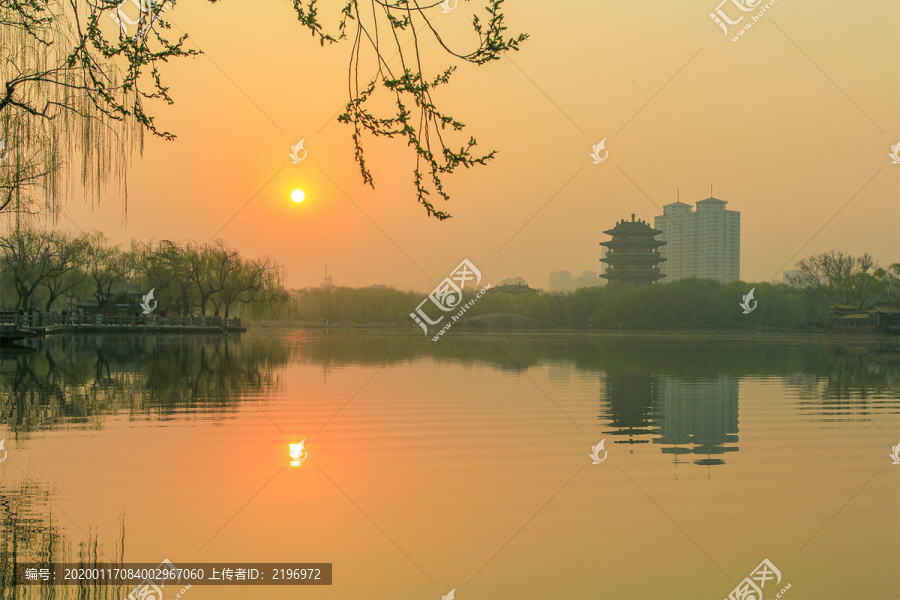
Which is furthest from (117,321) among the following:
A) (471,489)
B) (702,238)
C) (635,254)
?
(702,238)

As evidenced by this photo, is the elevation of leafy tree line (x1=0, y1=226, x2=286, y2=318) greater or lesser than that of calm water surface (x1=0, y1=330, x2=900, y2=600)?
greater

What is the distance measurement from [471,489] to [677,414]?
19.2 ft

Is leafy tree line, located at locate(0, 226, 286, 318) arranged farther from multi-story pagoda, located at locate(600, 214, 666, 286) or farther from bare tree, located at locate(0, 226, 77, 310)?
multi-story pagoda, located at locate(600, 214, 666, 286)

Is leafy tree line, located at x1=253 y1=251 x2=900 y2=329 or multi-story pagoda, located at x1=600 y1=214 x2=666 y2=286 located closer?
leafy tree line, located at x1=253 y1=251 x2=900 y2=329

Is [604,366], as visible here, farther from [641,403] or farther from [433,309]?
[433,309]

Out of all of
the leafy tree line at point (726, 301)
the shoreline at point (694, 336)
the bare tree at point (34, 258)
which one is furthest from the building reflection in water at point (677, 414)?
the leafy tree line at point (726, 301)

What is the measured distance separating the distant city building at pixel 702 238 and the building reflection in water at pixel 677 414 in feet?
420

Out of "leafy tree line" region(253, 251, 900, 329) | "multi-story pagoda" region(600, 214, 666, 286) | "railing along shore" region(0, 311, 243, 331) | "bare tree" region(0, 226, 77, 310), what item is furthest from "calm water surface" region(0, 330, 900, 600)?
"multi-story pagoda" region(600, 214, 666, 286)

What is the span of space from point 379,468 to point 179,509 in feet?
7.09

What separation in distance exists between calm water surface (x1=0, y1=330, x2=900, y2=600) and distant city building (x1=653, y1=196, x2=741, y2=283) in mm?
133605

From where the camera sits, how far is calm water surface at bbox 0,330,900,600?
16.2 ft

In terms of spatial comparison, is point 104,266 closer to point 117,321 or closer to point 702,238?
point 117,321

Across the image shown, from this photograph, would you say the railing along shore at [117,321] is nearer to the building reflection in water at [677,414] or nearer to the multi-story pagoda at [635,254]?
the building reflection in water at [677,414]

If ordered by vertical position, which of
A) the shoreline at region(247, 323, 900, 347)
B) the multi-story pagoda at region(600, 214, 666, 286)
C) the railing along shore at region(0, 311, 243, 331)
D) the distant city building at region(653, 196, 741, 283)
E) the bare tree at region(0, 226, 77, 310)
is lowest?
the shoreline at region(247, 323, 900, 347)
